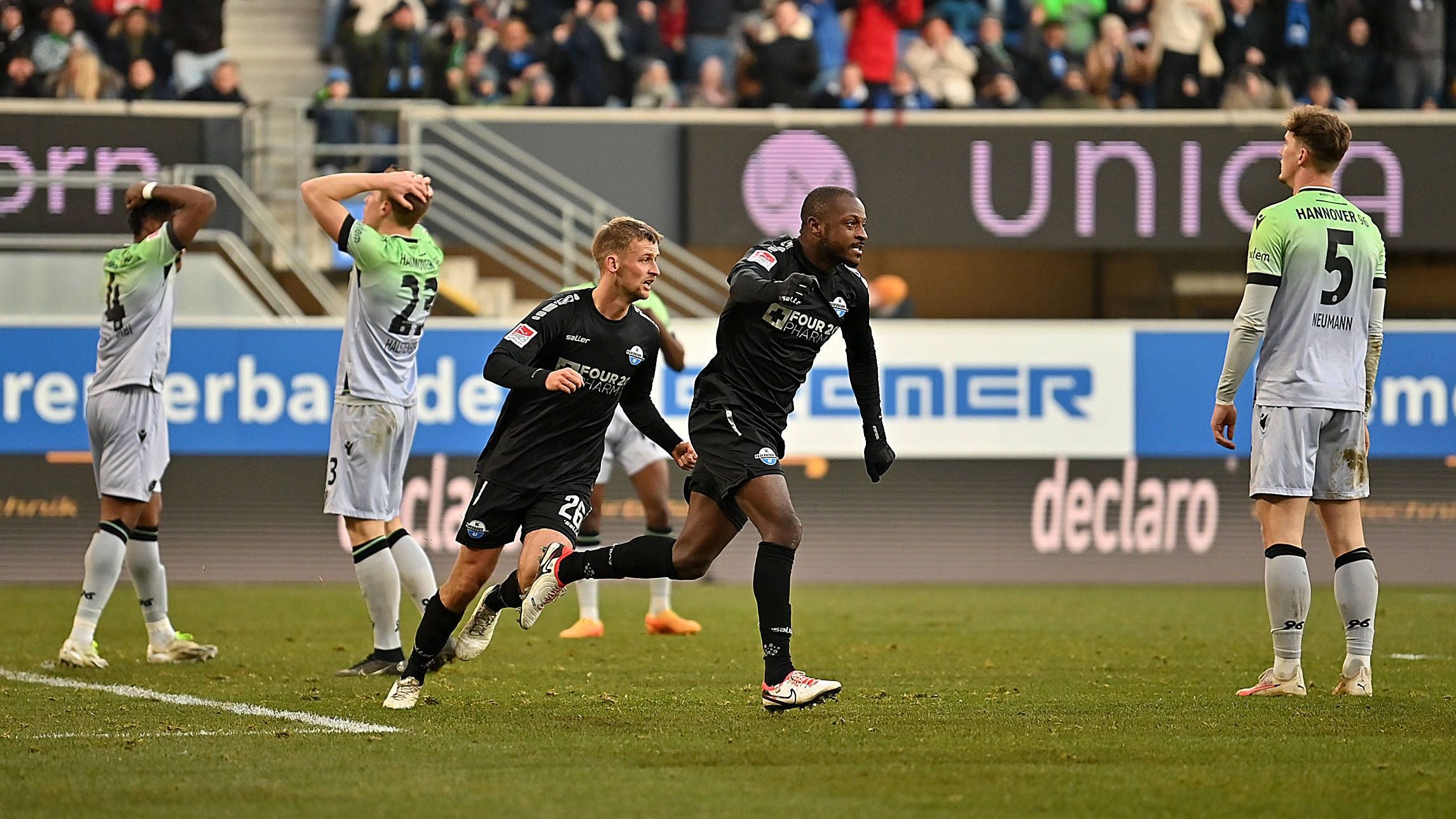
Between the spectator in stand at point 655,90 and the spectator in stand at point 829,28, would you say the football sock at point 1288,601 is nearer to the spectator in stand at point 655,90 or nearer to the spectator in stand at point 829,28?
the spectator in stand at point 655,90

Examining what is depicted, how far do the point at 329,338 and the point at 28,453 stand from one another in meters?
2.49

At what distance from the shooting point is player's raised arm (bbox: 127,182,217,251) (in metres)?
9.10

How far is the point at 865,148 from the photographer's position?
17.0 meters

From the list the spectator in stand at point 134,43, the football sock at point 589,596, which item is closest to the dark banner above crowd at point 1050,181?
the spectator in stand at point 134,43

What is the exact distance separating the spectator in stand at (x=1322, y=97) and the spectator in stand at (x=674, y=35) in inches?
238

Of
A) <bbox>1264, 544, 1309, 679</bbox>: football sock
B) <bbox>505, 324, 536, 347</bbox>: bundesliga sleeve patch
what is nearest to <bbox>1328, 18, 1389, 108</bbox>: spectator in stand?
<bbox>1264, 544, 1309, 679</bbox>: football sock

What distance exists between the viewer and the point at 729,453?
7105 mm

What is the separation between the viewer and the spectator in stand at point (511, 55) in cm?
1841

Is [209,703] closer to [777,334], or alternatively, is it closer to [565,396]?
[565,396]

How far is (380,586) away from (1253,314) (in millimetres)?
3972

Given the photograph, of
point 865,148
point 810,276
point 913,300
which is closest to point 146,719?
point 810,276

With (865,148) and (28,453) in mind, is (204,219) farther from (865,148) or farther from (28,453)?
(865,148)

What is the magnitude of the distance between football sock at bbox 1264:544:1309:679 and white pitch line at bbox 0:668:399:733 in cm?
351

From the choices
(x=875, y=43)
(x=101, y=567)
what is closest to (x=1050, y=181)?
(x=875, y=43)
